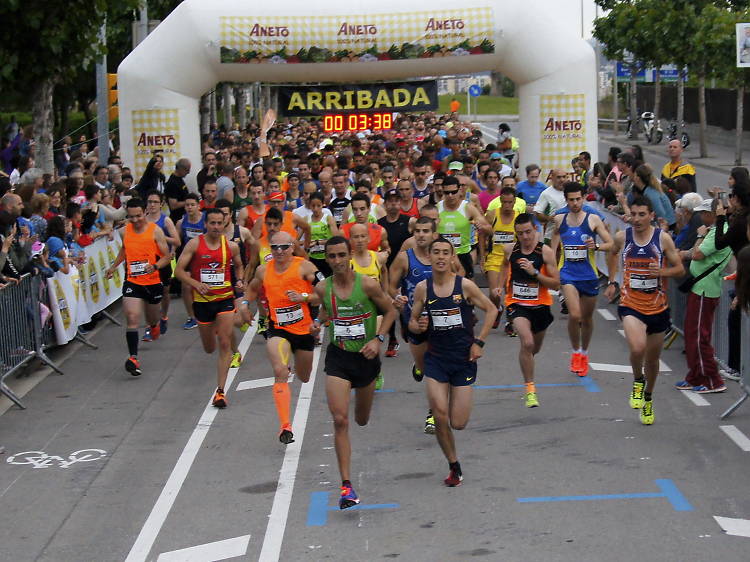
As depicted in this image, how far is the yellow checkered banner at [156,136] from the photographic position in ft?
71.3

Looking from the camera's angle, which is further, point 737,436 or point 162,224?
point 162,224

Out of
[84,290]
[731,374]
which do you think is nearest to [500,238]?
[731,374]

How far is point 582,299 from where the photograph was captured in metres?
13.1

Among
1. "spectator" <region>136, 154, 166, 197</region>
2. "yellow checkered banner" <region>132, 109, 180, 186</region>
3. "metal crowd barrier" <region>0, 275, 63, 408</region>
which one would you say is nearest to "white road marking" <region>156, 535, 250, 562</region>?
"metal crowd barrier" <region>0, 275, 63, 408</region>

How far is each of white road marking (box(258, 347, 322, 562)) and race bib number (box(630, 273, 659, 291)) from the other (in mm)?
3004

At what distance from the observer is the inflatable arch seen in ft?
68.8

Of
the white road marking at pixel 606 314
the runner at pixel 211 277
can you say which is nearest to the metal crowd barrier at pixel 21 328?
the runner at pixel 211 277

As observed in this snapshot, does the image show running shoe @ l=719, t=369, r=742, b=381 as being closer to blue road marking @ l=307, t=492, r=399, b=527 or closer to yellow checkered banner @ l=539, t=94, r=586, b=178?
blue road marking @ l=307, t=492, r=399, b=527

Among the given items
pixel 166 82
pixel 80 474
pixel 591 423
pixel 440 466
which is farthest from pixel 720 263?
pixel 166 82

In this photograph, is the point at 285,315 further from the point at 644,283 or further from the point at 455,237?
the point at 455,237

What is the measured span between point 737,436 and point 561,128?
1168 centimetres

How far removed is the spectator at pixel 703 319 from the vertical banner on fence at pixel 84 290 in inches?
259

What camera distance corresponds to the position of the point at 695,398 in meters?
12.0

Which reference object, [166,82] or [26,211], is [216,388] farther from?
[166,82]
